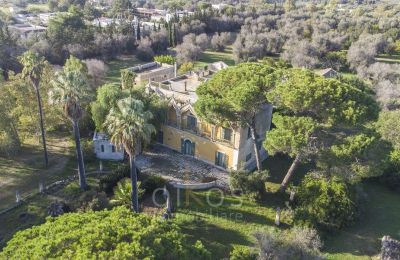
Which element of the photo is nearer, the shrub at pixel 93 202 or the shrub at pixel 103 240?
the shrub at pixel 103 240

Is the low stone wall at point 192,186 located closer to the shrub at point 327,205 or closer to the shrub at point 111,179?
the shrub at point 111,179

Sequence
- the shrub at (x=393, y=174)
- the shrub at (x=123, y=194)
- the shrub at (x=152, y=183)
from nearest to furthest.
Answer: the shrub at (x=123, y=194) < the shrub at (x=152, y=183) < the shrub at (x=393, y=174)

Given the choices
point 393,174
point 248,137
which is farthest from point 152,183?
point 393,174

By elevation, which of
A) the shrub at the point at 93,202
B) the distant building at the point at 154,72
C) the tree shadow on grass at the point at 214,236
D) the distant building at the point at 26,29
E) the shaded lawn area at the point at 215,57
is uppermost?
the distant building at the point at 26,29

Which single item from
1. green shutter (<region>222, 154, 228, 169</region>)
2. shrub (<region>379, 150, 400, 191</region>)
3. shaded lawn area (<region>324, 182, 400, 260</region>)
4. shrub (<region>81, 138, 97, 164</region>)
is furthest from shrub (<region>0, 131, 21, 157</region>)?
shrub (<region>379, 150, 400, 191</region>)

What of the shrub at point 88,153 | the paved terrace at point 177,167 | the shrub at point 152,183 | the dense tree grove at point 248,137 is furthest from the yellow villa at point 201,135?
the shrub at point 88,153

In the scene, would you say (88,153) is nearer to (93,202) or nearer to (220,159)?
(93,202)

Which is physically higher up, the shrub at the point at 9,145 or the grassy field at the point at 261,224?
the shrub at the point at 9,145
